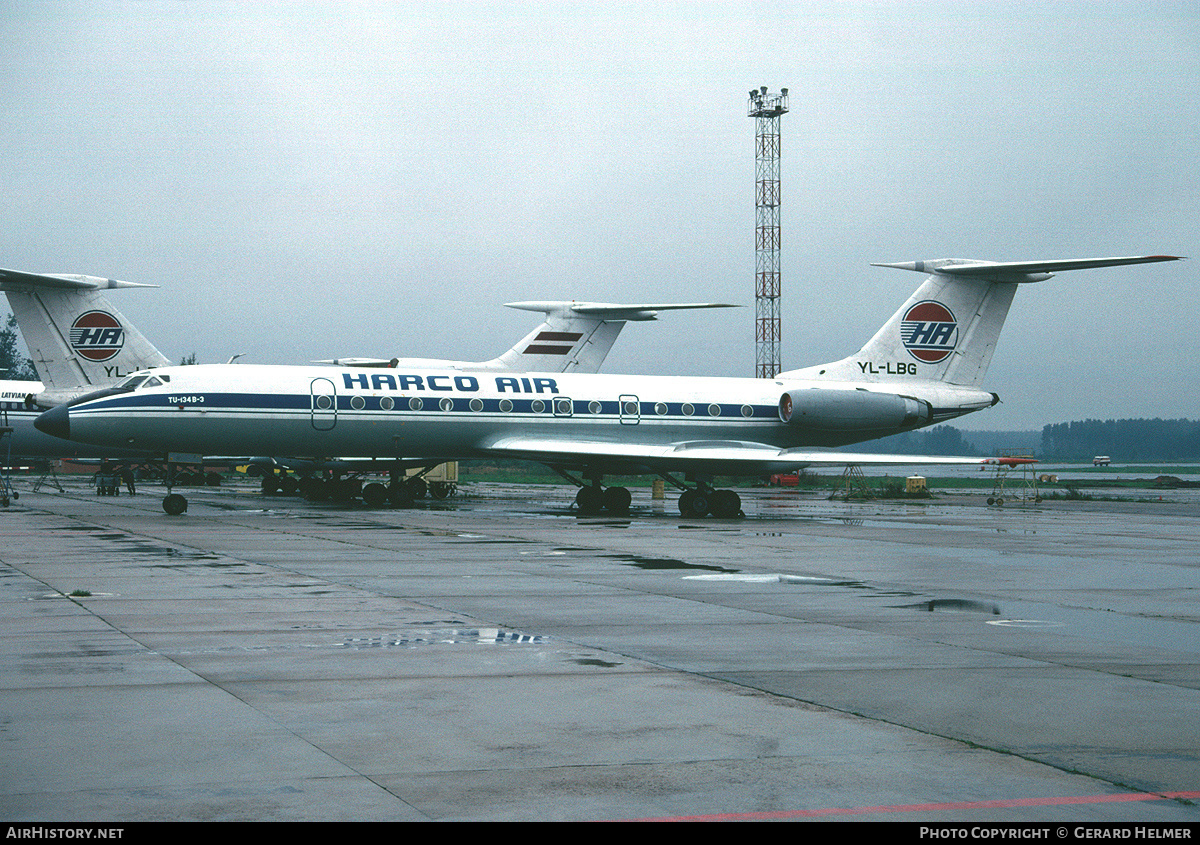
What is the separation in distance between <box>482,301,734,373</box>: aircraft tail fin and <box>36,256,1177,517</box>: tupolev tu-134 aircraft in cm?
909

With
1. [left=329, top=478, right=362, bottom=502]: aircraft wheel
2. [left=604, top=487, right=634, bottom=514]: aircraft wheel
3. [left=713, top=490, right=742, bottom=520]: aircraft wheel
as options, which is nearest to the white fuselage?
[left=604, top=487, right=634, bottom=514]: aircraft wheel

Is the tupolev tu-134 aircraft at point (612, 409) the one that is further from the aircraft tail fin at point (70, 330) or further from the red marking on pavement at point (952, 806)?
the red marking on pavement at point (952, 806)

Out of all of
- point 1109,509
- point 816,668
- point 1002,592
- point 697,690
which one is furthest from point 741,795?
point 1109,509

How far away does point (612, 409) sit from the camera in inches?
1216

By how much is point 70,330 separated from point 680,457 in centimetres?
1838

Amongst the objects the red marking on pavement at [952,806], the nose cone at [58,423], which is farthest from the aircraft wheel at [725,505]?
the red marking on pavement at [952,806]

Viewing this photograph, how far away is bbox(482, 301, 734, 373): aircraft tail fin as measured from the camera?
41.9m

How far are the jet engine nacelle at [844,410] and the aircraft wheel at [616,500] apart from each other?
191 inches

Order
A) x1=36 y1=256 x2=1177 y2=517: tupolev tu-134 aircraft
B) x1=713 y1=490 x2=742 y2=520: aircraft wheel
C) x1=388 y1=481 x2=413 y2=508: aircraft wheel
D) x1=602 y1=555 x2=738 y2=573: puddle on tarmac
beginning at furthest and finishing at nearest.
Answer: x1=388 y1=481 x2=413 y2=508: aircraft wheel → x1=713 y1=490 x2=742 y2=520: aircraft wheel → x1=36 y1=256 x2=1177 y2=517: tupolev tu-134 aircraft → x1=602 y1=555 x2=738 y2=573: puddle on tarmac

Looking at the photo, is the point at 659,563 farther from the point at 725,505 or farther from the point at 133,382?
the point at 133,382

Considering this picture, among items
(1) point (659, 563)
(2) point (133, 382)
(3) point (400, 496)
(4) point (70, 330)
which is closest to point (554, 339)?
(3) point (400, 496)

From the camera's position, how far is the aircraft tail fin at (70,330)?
111ft

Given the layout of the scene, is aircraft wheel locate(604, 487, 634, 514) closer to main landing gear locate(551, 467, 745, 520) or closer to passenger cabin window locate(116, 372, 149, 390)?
main landing gear locate(551, 467, 745, 520)

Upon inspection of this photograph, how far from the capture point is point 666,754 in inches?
234
